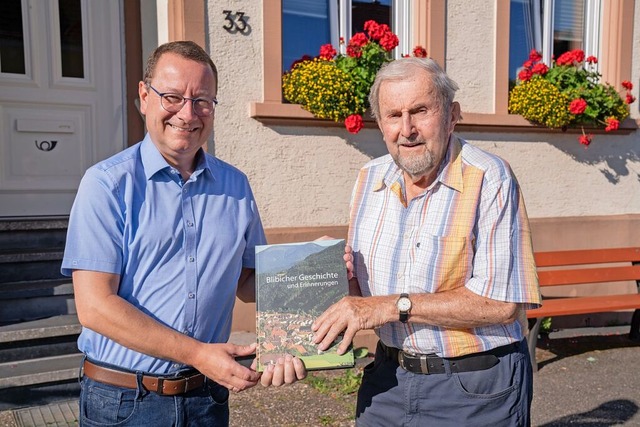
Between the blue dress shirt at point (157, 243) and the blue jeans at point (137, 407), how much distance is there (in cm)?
8

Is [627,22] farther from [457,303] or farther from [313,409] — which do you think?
[457,303]

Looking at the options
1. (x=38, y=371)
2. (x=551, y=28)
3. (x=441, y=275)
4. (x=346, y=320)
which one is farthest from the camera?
(x=551, y=28)

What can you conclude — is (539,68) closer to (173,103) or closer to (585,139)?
(585,139)

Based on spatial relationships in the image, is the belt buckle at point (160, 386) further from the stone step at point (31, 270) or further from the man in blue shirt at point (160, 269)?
the stone step at point (31, 270)

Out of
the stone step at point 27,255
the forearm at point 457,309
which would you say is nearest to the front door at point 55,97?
the stone step at point 27,255

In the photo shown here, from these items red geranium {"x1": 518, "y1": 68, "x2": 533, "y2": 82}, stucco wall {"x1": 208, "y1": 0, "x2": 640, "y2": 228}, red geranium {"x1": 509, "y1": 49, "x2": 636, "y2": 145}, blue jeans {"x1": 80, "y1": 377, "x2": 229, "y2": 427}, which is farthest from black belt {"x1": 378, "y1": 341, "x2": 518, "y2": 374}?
red geranium {"x1": 518, "y1": 68, "x2": 533, "y2": 82}

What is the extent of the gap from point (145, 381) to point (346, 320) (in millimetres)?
647

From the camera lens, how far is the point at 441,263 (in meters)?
2.15

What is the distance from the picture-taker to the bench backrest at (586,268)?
586 cm

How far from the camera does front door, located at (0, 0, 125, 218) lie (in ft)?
17.3

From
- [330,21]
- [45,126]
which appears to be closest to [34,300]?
[45,126]

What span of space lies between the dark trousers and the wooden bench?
10.2 feet

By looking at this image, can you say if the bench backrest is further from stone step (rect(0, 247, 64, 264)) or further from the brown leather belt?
the brown leather belt

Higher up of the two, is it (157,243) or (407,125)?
(407,125)
